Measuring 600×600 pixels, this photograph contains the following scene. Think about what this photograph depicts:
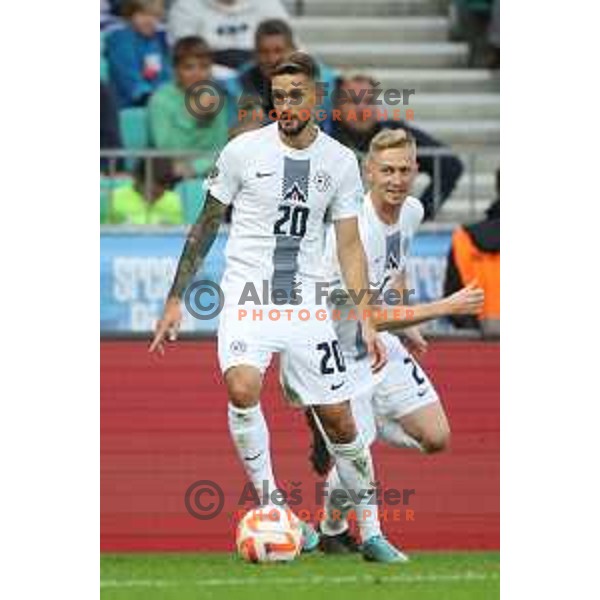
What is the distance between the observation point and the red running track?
56.2 ft

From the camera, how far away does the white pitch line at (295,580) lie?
1467 centimetres

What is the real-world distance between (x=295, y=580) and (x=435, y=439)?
2.19 meters

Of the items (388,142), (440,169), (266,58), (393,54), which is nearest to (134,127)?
(266,58)

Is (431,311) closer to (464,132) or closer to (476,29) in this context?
(464,132)

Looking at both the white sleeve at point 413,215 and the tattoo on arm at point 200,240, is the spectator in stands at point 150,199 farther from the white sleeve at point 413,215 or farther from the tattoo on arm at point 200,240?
the tattoo on arm at point 200,240

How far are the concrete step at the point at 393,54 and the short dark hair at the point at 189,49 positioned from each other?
2669 mm

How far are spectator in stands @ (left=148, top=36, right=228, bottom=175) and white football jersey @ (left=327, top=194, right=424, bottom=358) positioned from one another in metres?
5.26

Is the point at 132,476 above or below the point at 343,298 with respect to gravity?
below

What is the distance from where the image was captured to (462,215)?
853 inches

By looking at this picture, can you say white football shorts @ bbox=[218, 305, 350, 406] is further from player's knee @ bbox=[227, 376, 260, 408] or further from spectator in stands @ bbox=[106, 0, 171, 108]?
spectator in stands @ bbox=[106, 0, 171, 108]
